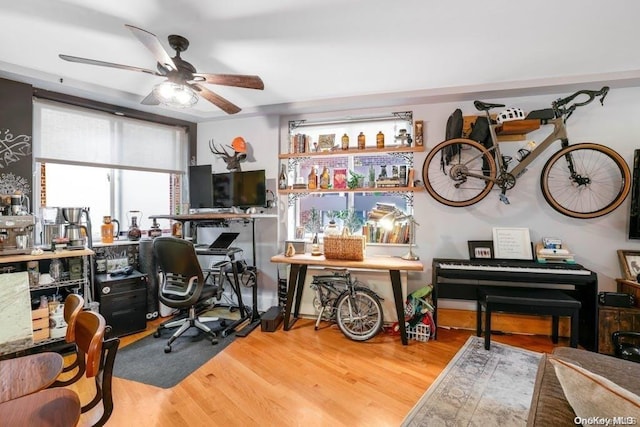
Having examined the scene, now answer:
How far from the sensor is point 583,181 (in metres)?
2.69

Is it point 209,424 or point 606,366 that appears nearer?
point 606,366

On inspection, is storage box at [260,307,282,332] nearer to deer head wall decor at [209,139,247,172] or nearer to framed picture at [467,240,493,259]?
deer head wall decor at [209,139,247,172]

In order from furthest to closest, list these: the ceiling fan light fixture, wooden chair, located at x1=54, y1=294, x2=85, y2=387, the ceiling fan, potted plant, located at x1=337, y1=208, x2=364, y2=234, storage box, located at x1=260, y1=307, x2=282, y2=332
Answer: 1. potted plant, located at x1=337, y1=208, x2=364, y2=234
2. storage box, located at x1=260, y1=307, x2=282, y2=332
3. the ceiling fan light fixture
4. the ceiling fan
5. wooden chair, located at x1=54, y1=294, x2=85, y2=387

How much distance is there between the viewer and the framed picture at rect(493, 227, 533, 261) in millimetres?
2760

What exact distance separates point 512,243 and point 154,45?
3319mm

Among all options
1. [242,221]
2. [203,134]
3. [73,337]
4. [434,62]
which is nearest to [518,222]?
[434,62]

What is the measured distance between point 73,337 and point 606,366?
89.6 inches

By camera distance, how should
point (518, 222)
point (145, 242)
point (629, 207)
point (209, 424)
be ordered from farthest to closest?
point (145, 242)
point (518, 222)
point (629, 207)
point (209, 424)

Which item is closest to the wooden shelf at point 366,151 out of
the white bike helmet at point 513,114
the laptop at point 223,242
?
the white bike helmet at point 513,114

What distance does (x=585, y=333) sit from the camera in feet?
8.29

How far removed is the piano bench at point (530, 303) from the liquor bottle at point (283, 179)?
2.35 metres

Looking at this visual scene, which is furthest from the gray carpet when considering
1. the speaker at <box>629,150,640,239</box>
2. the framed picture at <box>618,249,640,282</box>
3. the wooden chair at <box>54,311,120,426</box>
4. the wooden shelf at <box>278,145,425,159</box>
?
the speaker at <box>629,150,640,239</box>

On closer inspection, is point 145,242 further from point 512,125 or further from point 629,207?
point 629,207

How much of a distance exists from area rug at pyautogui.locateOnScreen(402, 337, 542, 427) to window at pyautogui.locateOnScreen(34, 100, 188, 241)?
353 cm
